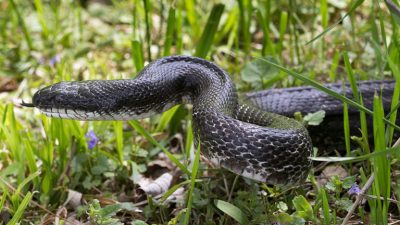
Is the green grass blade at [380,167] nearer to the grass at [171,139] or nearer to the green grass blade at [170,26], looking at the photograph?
the grass at [171,139]

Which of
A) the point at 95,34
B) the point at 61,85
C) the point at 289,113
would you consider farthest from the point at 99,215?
the point at 95,34

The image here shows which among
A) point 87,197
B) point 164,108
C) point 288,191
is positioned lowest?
point 87,197

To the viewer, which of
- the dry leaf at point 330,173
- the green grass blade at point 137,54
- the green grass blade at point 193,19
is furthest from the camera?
the green grass blade at point 193,19

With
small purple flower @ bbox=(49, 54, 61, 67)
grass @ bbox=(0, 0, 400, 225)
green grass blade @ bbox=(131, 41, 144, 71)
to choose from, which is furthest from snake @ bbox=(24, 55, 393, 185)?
small purple flower @ bbox=(49, 54, 61, 67)

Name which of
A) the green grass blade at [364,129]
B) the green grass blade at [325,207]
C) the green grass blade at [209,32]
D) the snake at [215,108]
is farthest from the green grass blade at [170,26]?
the green grass blade at [325,207]

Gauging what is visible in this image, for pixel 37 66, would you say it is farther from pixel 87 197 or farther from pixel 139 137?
pixel 87 197
